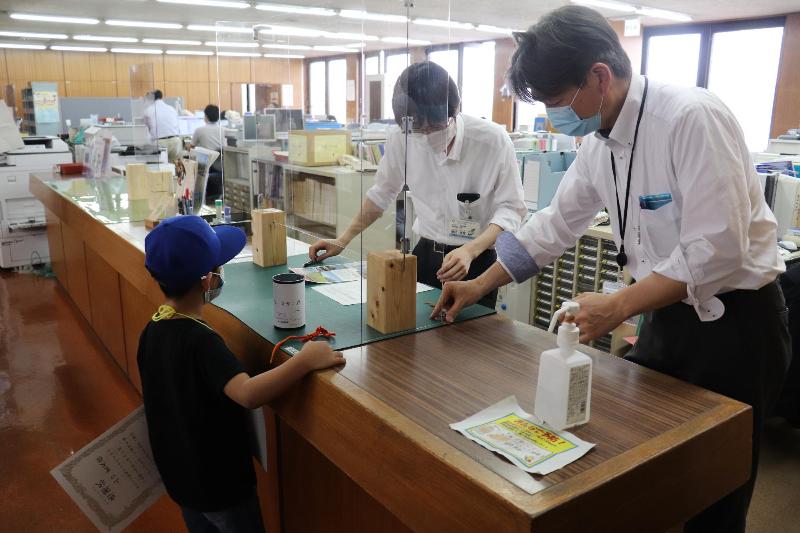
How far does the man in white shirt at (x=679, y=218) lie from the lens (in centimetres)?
121

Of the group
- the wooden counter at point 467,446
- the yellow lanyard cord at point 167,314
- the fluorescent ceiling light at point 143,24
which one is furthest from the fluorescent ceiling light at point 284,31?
the fluorescent ceiling light at point 143,24

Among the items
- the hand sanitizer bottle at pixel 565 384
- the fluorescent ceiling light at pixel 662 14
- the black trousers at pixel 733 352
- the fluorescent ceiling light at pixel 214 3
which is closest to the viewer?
the hand sanitizer bottle at pixel 565 384

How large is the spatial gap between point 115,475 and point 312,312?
0.62m

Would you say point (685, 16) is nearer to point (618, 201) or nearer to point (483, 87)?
point (483, 87)

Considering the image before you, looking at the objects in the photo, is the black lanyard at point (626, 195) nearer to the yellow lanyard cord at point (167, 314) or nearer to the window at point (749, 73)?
the yellow lanyard cord at point (167, 314)

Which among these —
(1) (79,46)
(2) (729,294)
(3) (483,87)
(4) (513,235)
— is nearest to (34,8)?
(1) (79,46)

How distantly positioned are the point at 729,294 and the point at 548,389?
51 centimetres

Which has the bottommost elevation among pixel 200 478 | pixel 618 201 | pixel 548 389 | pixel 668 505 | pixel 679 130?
pixel 200 478

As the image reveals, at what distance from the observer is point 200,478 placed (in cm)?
143

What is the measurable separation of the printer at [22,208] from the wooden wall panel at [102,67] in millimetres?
11533

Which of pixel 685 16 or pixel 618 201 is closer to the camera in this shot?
pixel 618 201

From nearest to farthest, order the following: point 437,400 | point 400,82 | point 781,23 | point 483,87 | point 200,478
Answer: point 437,400 < point 200,478 < point 400,82 < point 781,23 < point 483,87

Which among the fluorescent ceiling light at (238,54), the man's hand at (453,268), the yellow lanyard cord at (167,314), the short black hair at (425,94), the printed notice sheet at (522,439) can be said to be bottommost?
the printed notice sheet at (522,439)

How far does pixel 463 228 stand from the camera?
2123 mm
